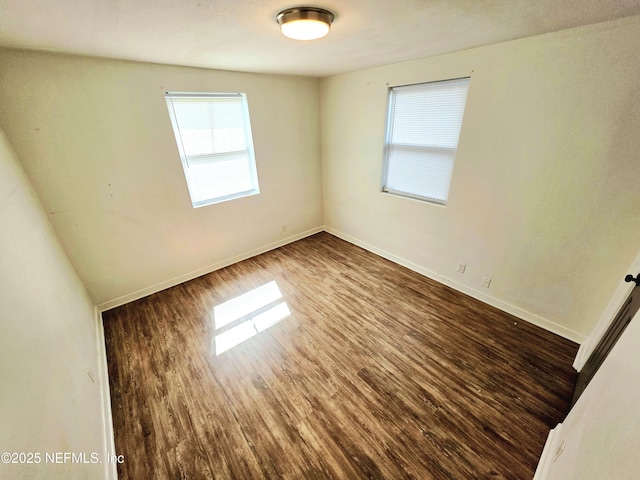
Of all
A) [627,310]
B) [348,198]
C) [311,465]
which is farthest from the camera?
[348,198]

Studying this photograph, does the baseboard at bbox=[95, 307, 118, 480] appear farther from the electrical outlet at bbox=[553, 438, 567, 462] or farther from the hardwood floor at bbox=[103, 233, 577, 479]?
the electrical outlet at bbox=[553, 438, 567, 462]

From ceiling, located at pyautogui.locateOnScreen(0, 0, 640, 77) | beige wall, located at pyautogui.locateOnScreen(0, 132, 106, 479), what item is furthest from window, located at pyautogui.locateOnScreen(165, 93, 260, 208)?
beige wall, located at pyautogui.locateOnScreen(0, 132, 106, 479)

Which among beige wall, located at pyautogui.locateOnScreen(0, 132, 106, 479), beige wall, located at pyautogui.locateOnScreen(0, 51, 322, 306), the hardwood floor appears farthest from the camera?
beige wall, located at pyautogui.locateOnScreen(0, 51, 322, 306)

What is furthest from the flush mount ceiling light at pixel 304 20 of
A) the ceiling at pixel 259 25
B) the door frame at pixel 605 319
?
the door frame at pixel 605 319

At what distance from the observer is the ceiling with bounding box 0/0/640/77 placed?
44.4 inches

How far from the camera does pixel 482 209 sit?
92.0 inches

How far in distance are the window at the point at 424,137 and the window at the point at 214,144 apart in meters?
1.74

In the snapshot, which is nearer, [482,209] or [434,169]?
[482,209]

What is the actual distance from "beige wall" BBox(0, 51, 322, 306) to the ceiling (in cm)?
25

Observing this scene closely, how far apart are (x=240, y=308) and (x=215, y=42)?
7.30ft

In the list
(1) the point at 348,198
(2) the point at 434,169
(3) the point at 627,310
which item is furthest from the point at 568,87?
(1) the point at 348,198

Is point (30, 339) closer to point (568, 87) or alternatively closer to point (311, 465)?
point (311, 465)

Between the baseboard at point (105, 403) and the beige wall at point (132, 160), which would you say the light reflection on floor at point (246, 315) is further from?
the beige wall at point (132, 160)

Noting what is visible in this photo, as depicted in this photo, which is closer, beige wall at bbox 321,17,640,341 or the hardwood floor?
the hardwood floor
